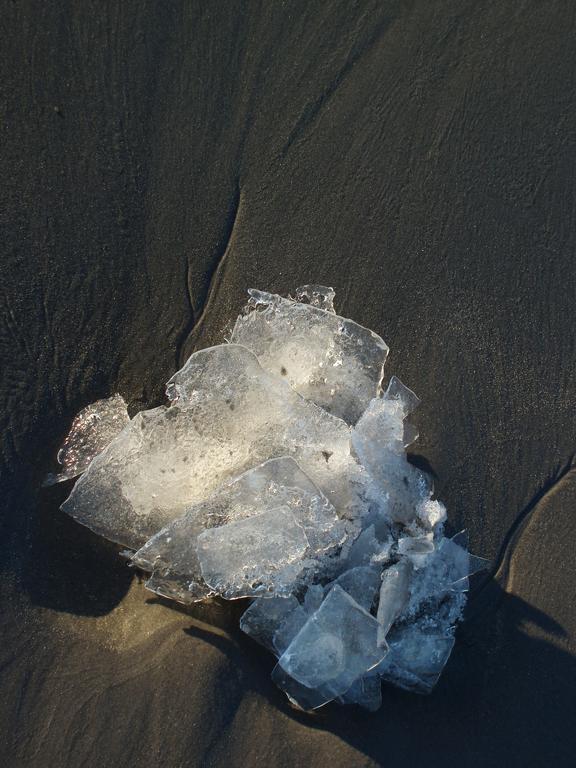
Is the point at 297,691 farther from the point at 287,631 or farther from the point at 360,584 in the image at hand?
the point at 360,584

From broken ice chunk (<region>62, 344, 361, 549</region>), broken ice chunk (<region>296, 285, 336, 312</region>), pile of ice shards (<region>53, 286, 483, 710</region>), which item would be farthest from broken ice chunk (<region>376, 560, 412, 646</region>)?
broken ice chunk (<region>296, 285, 336, 312</region>)

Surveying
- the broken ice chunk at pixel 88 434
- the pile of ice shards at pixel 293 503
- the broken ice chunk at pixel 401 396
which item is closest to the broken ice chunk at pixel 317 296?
the pile of ice shards at pixel 293 503

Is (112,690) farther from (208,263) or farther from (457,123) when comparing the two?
(457,123)

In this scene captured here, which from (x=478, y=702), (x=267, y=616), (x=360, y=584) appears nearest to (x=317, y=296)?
(x=360, y=584)

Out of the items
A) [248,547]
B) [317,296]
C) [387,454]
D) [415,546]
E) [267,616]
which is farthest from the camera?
[317,296]

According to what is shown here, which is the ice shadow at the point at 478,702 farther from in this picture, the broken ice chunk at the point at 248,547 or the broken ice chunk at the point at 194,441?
the broken ice chunk at the point at 194,441

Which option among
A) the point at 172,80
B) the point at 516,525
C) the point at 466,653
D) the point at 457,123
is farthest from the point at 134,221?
the point at 466,653
